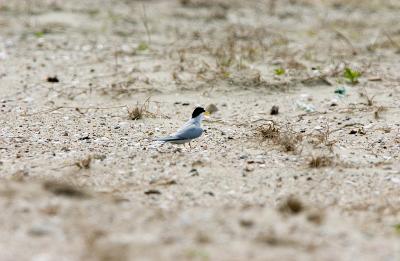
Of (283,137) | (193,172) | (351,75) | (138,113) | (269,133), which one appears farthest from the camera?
(351,75)

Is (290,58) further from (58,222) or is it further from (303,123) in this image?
(58,222)

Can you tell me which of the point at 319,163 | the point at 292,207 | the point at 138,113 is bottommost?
the point at 138,113

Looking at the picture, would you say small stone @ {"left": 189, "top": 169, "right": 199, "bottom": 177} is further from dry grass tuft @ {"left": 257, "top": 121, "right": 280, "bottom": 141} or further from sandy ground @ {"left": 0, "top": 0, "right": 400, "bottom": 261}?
dry grass tuft @ {"left": 257, "top": 121, "right": 280, "bottom": 141}

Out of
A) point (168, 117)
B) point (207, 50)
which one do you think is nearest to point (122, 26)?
point (207, 50)

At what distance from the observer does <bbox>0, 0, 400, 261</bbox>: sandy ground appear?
4.20m

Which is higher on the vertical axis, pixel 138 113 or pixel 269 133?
pixel 269 133

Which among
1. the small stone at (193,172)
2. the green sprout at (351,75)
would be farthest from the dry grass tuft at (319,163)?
the green sprout at (351,75)

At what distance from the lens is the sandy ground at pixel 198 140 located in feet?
13.8

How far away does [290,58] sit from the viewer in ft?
29.2

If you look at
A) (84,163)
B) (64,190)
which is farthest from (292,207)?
(84,163)

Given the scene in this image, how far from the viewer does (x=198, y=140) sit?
648 centimetres

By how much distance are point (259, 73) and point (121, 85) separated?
→ 1534mm

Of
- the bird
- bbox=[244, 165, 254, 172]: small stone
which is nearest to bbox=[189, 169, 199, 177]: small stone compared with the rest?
bbox=[244, 165, 254, 172]: small stone

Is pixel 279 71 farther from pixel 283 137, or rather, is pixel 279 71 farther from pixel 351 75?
pixel 283 137
